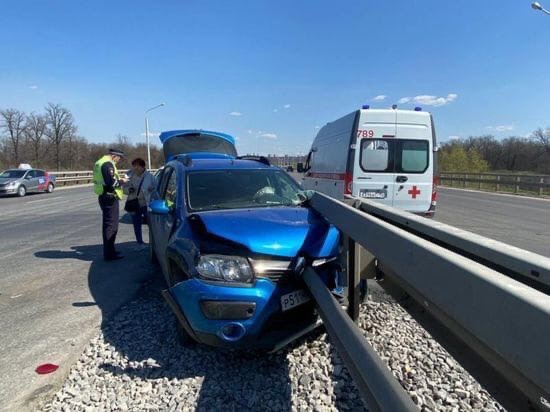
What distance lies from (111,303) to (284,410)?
10.3ft

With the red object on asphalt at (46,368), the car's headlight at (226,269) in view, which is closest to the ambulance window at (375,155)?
the car's headlight at (226,269)

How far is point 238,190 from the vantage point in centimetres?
480

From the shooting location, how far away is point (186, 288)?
3377 mm

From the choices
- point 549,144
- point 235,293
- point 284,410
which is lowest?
point 284,410

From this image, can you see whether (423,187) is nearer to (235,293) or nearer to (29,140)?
(235,293)

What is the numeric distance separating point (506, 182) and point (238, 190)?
24962 mm

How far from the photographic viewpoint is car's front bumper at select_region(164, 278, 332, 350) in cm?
325

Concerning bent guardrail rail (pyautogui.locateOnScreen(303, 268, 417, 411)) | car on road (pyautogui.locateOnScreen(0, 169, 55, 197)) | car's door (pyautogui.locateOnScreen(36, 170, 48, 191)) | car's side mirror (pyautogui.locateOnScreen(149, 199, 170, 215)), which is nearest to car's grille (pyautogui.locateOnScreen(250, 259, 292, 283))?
bent guardrail rail (pyautogui.locateOnScreen(303, 268, 417, 411))

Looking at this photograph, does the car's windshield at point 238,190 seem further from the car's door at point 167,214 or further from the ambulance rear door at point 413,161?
the ambulance rear door at point 413,161

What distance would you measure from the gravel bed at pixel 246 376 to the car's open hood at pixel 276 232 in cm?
95

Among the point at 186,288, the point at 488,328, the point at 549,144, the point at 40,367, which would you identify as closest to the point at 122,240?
the point at 40,367

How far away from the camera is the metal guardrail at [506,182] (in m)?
23.2

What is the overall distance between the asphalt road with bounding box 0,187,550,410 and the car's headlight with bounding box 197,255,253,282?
1.51 meters

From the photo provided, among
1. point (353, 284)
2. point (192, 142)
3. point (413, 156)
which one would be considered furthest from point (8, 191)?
point (353, 284)
